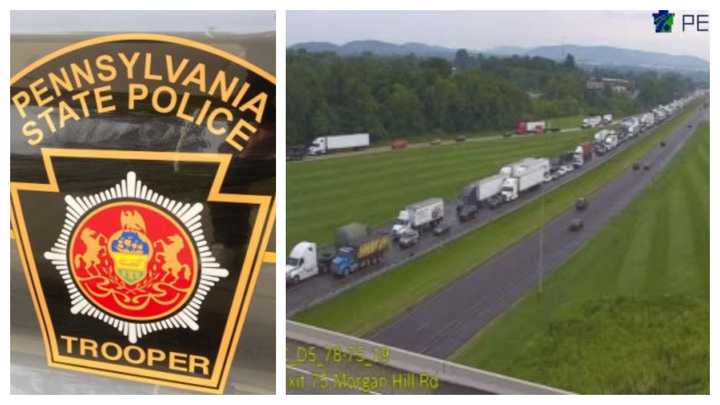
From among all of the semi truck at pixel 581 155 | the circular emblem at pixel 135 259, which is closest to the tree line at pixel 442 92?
the semi truck at pixel 581 155

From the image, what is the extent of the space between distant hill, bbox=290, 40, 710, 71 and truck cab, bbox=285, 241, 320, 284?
1.38 m

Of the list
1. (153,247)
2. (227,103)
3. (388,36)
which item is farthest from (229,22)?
(153,247)

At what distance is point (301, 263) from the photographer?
5.07 m

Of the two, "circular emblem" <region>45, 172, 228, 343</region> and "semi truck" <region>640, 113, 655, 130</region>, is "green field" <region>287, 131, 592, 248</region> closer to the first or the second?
"semi truck" <region>640, 113, 655, 130</region>

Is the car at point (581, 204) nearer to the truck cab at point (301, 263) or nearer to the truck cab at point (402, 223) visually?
the truck cab at point (402, 223)

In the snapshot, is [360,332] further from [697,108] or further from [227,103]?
[697,108]

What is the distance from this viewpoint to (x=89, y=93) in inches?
198

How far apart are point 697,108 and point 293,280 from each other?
317 centimetres

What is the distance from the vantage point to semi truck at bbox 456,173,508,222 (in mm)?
5184

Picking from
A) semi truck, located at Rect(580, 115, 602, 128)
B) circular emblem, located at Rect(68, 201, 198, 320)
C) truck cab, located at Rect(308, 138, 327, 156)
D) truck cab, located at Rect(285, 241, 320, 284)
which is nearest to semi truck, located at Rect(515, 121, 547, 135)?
semi truck, located at Rect(580, 115, 602, 128)

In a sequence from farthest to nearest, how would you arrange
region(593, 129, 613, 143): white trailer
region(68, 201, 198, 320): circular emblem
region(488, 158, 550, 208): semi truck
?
region(593, 129, 613, 143): white trailer < region(488, 158, 550, 208): semi truck < region(68, 201, 198, 320): circular emblem

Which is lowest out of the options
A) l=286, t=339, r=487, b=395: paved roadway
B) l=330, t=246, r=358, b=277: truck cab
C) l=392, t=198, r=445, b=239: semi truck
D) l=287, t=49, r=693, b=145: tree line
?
l=286, t=339, r=487, b=395: paved roadway

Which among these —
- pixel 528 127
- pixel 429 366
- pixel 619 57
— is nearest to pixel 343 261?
pixel 429 366

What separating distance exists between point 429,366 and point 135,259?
223 centimetres
